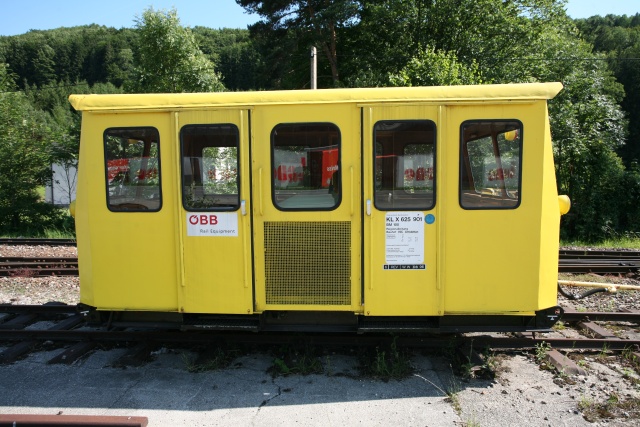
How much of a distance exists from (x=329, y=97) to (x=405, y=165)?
3.25ft

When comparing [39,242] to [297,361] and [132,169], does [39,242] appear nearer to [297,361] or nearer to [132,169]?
[132,169]

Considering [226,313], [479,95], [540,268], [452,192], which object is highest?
[479,95]

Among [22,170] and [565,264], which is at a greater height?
[22,170]

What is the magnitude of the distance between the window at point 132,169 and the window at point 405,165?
2249 mm

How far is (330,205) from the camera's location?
4539 millimetres

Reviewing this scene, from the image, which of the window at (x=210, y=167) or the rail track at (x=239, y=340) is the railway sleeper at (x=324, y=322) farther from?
the window at (x=210, y=167)

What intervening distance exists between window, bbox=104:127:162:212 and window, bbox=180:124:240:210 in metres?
0.31

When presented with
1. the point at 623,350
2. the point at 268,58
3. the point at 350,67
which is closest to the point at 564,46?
the point at 350,67

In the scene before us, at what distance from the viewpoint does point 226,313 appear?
187 inches

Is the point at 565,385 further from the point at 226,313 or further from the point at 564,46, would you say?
the point at 564,46

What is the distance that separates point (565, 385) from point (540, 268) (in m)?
1.15

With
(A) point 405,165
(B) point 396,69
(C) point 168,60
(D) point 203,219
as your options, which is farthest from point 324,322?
(B) point 396,69

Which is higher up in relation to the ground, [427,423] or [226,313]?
[226,313]

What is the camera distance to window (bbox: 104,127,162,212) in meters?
4.73
